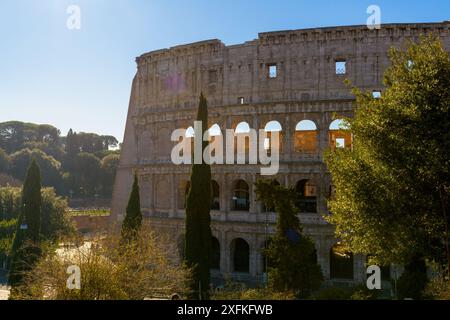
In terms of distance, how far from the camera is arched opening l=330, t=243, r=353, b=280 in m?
25.2

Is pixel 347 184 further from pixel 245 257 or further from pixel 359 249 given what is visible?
pixel 245 257

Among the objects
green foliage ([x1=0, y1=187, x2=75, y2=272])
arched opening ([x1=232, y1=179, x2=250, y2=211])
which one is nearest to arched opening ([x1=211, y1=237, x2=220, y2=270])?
arched opening ([x1=232, y1=179, x2=250, y2=211])

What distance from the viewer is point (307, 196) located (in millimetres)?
27859

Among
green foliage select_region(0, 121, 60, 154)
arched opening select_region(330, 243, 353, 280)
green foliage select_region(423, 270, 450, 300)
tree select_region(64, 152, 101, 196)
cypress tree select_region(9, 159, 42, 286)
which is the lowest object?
arched opening select_region(330, 243, 353, 280)

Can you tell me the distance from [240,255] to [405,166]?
16260 mm

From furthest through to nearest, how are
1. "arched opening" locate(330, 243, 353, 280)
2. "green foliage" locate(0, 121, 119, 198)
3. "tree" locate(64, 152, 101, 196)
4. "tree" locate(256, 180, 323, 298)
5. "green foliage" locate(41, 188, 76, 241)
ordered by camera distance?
"tree" locate(64, 152, 101, 196) → "green foliage" locate(0, 121, 119, 198) → "green foliage" locate(41, 188, 76, 241) → "arched opening" locate(330, 243, 353, 280) → "tree" locate(256, 180, 323, 298)

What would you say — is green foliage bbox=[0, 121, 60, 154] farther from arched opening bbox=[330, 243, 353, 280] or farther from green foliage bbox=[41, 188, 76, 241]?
arched opening bbox=[330, 243, 353, 280]

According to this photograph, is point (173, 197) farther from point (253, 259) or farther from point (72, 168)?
point (72, 168)

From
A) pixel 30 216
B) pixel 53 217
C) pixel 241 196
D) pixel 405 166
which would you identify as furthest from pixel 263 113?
pixel 53 217

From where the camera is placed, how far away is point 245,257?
27734mm

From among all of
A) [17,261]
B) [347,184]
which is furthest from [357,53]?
[17,261]

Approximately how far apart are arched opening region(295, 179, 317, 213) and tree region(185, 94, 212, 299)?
746 cm

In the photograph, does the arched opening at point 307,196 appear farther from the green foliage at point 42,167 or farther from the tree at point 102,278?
the green foliage at point 42,167

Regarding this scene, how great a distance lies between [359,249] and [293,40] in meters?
15.4
